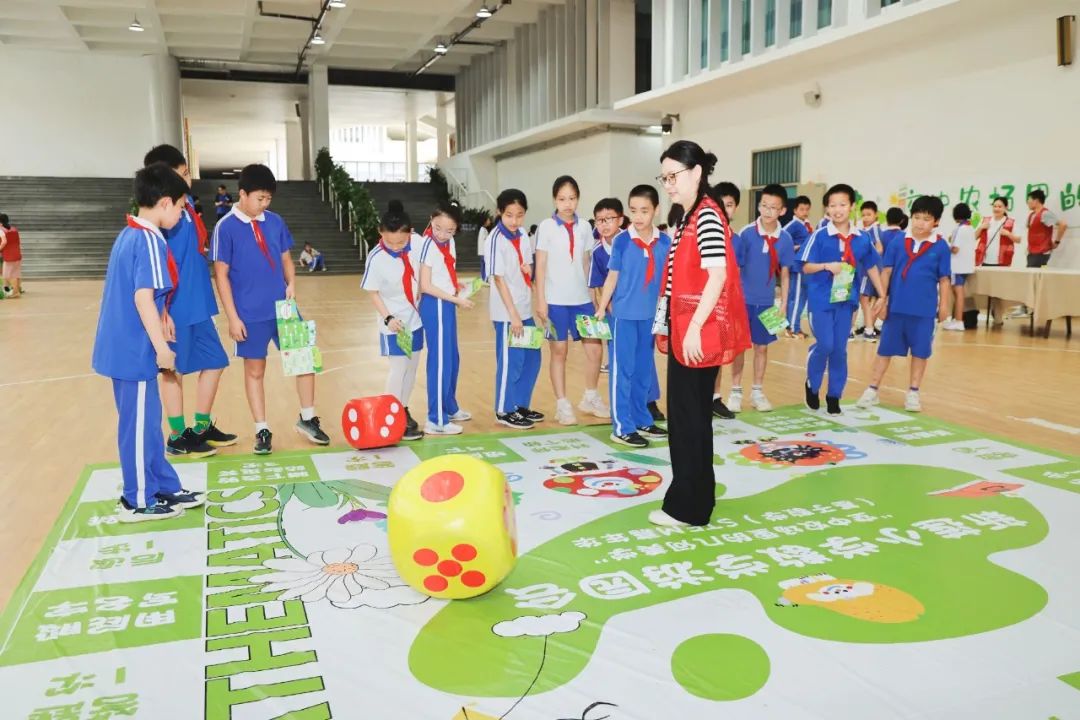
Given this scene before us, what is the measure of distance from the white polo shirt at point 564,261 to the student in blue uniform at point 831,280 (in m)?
1.58

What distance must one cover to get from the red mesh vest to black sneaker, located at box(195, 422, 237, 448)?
291cm

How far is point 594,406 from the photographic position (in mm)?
5879

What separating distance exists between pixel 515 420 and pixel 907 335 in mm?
2861

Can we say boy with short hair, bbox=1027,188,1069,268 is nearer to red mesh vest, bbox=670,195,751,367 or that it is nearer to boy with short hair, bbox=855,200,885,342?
boy with short hair, bbox=855,200,885,342

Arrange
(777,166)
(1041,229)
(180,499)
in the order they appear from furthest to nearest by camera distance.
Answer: (777,166)
(1041,229)
(180,499)

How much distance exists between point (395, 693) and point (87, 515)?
2192mm

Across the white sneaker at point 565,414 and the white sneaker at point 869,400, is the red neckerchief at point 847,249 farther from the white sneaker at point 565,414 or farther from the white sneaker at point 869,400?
the white sneaker at point 565,414

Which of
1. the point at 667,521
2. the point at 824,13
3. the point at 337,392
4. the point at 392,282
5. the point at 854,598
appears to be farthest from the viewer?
the point at 824,13

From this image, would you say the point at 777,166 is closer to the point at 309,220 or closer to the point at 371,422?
the point at 371,422

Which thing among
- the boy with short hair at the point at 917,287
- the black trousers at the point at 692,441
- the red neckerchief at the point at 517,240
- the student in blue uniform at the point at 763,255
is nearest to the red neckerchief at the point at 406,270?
the red neckerchief at the point at 517,240

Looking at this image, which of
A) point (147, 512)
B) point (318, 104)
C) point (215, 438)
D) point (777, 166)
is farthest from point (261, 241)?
point (318, 104)

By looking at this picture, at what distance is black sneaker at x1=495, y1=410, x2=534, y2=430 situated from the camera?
544 cm

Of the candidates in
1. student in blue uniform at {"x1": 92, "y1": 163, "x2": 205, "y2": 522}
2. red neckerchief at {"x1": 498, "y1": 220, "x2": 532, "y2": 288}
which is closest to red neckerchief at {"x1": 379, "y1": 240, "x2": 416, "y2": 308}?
red neckerchief at {"x1": 498, "y1": 220, "x2": 532, "y2": 288}

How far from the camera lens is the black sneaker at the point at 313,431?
498cm
